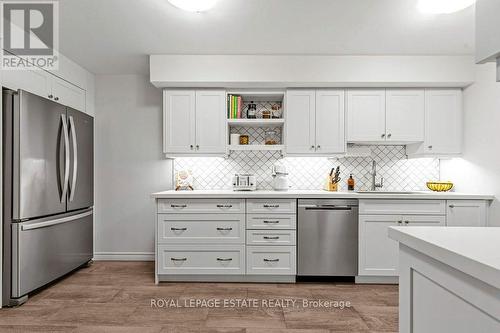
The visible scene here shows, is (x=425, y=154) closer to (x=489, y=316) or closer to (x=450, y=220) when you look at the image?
(x=450, y=220)

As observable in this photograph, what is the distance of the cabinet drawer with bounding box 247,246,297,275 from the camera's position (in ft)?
11.2

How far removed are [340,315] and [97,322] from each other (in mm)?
1807

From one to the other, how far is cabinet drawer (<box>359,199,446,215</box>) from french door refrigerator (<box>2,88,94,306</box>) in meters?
2.88

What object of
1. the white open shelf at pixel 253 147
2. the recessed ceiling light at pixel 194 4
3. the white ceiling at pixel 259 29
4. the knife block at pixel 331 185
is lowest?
the knife block at pixel 331 185

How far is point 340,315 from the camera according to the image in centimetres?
264

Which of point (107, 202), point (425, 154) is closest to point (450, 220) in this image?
point (425, 154)

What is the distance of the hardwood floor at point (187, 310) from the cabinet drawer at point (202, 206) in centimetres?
72

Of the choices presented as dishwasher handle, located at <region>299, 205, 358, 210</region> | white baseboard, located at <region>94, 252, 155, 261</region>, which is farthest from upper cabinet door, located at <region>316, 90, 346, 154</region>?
white baseboard, located at <region>94, 252, 155, 261</region>

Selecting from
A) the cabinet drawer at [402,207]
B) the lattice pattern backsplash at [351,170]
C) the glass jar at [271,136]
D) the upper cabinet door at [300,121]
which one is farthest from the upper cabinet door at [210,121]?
the cabinet drawer at [402,207]

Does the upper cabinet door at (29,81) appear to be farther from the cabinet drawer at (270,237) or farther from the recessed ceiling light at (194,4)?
the cabinet drawer at (270,237)

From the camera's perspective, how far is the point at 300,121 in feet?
12.3

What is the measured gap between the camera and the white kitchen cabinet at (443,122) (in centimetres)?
372

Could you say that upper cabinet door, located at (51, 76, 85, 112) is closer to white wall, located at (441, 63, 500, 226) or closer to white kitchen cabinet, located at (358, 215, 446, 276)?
white kitchen cabinet, located at (358, 215, 446, 276)

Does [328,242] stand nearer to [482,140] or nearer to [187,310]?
[187,310]
